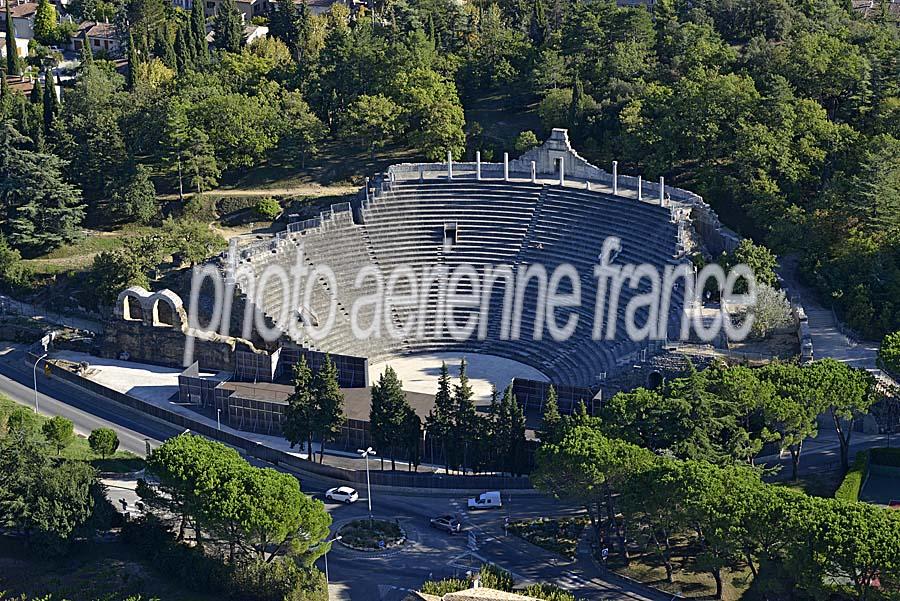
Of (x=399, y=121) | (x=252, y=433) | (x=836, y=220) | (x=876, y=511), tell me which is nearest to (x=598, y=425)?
(x=876, y=511)

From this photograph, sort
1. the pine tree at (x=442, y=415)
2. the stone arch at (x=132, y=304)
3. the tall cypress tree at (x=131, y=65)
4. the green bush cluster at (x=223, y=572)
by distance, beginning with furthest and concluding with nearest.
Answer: the tall cypress tree at (x=131, y=65) → the stone arch at (x=132, y=304) → the pine tree at (x=442, y=415) → the green bush cluster at (x=223, y=572)

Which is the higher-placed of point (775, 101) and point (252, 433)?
point (775, 101)

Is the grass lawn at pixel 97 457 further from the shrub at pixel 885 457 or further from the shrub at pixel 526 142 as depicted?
the shrub at pixel 526 142

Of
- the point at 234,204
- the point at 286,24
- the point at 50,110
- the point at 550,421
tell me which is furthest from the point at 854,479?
the point at 286,24

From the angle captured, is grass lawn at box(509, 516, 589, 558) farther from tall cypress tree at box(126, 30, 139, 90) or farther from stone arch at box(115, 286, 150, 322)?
tall cypress tree at box(126, 30, 139, 90)

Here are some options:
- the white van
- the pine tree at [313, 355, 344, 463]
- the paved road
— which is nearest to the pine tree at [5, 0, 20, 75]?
the paved road

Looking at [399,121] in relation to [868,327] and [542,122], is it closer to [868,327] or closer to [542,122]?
[542,122]

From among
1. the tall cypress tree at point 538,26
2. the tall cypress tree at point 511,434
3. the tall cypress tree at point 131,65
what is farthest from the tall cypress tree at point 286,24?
the tall cypress tree at point 511,434
